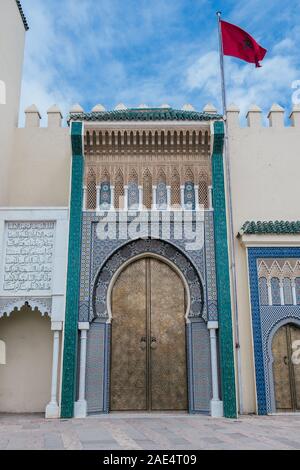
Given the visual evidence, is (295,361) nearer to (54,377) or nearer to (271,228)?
(271,228)

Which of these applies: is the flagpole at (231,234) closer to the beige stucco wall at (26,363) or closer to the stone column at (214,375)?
the stone column at (214,375)

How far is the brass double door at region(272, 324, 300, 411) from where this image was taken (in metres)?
6.42

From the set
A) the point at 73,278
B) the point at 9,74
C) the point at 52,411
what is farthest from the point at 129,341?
the point at 9,74

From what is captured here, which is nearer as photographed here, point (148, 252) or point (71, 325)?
point (71, 325)

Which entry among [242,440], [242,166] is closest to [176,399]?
[242,440]

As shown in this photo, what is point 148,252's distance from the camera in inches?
269

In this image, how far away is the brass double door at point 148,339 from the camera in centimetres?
638

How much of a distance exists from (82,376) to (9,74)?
5051 millimetres

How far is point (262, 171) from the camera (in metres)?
7.63

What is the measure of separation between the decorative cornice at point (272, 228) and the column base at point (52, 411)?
11.9 ft

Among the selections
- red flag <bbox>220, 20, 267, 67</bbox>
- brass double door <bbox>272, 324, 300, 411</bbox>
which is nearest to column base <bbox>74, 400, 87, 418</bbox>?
brass double door <bbox>272, 324, 300, 411</bbox>

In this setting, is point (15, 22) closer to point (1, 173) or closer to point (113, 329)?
point (1, 173)

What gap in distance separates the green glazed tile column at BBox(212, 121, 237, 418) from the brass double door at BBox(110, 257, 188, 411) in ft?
1.96

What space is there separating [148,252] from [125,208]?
77cm
